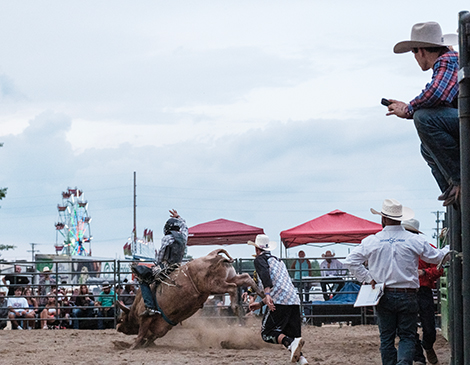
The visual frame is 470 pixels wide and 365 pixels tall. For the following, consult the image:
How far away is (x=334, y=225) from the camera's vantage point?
52.2 ft

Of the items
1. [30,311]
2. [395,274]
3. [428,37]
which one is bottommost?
[30,311]

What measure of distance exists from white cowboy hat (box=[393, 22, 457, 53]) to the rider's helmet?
5.89m

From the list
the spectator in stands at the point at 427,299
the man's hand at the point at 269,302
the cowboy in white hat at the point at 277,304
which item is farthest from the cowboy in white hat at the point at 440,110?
the cowboy in white hat at the point at 277,304

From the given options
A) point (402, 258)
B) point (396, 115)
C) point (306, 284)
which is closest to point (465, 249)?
point (396, 115)

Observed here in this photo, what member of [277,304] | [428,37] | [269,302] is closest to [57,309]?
[277,304]

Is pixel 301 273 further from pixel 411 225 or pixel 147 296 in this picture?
pixel 411 225

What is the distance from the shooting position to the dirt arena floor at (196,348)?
27.1 feet

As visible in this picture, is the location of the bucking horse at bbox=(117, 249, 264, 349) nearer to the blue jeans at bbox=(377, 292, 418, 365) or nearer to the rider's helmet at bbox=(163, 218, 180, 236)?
the rider's helmet at bbox=(163, 218, 180, 236)

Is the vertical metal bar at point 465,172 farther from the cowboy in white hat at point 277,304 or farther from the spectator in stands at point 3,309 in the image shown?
the spectator in stands at point 3,309

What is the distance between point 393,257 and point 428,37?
1.88 meters

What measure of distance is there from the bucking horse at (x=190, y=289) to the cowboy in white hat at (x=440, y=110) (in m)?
5.24

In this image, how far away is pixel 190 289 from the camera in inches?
374

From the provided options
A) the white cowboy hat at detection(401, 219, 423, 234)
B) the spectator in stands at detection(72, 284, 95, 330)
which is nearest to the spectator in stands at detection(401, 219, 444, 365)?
the white cowboy hat at detection(401, 219, 423, 234)

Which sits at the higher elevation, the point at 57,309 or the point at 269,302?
the point at 269,302
